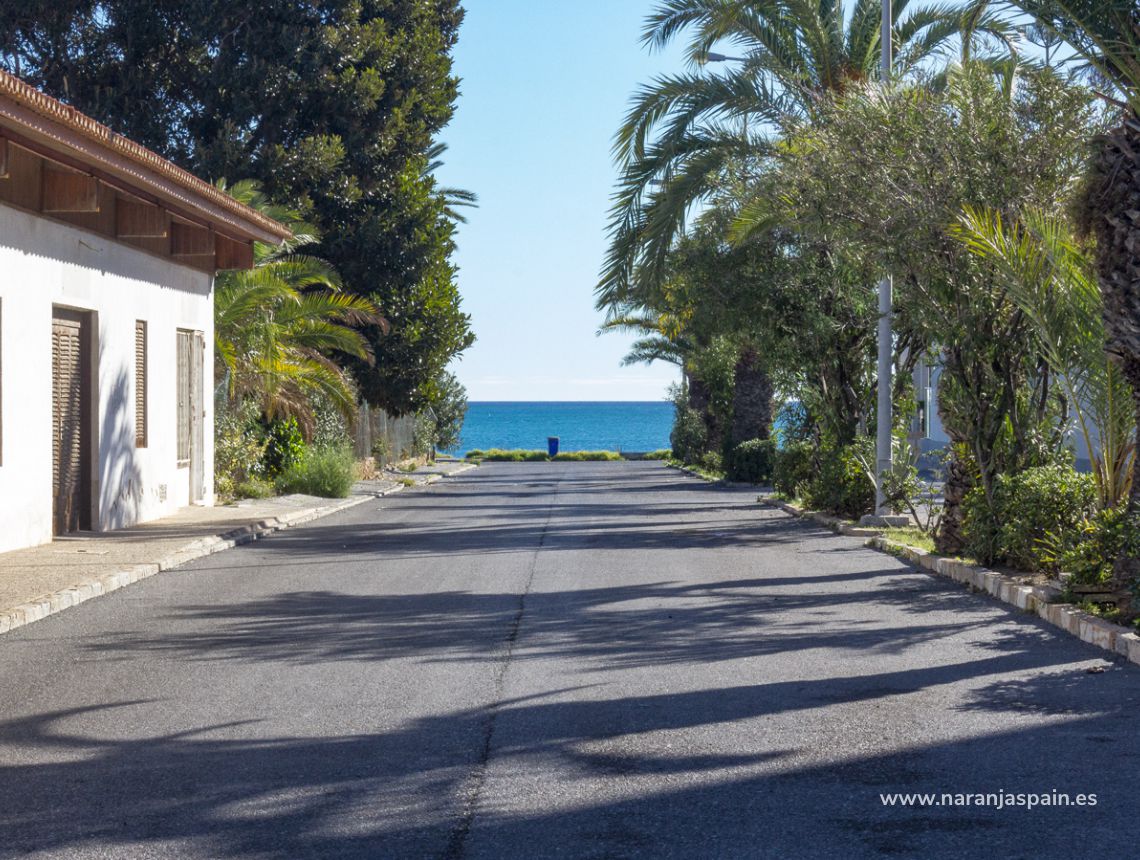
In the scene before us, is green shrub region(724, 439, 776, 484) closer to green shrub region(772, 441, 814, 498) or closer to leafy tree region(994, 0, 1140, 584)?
green shrub region(772, 441, 814, 498)

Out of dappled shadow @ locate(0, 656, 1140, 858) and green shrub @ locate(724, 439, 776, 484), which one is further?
green shrub @ locate(724, 439, 776, 484)

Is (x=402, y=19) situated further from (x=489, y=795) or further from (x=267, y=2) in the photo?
(x=489, y=795)

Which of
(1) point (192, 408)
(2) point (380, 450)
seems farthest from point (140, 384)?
(2) point (380, 450)

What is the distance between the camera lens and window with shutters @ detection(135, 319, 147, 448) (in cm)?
1983

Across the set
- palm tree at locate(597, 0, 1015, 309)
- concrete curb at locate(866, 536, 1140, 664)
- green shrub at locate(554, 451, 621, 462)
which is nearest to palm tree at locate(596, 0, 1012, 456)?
palm tree at locate(597, 0, 1015, 309)

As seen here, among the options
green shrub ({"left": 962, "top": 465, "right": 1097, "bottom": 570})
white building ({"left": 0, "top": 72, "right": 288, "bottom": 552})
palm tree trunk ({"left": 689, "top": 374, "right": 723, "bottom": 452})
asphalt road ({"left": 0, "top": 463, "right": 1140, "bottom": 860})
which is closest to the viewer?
asphalt road ({"left": 0, "top": 463, "right": 1140, "bottom": 860})

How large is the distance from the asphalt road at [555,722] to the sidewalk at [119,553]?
317mm

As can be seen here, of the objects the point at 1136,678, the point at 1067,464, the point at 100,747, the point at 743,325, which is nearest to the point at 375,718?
the point at 100,747

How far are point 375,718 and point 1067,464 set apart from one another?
871 cm

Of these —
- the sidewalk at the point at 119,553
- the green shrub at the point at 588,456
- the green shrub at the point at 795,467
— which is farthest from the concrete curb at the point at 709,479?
the green shrub at the point at 588,456

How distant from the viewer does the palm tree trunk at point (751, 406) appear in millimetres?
36406

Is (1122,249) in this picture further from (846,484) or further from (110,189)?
(110,189)

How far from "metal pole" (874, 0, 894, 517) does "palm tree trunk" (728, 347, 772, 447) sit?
1686 cm
